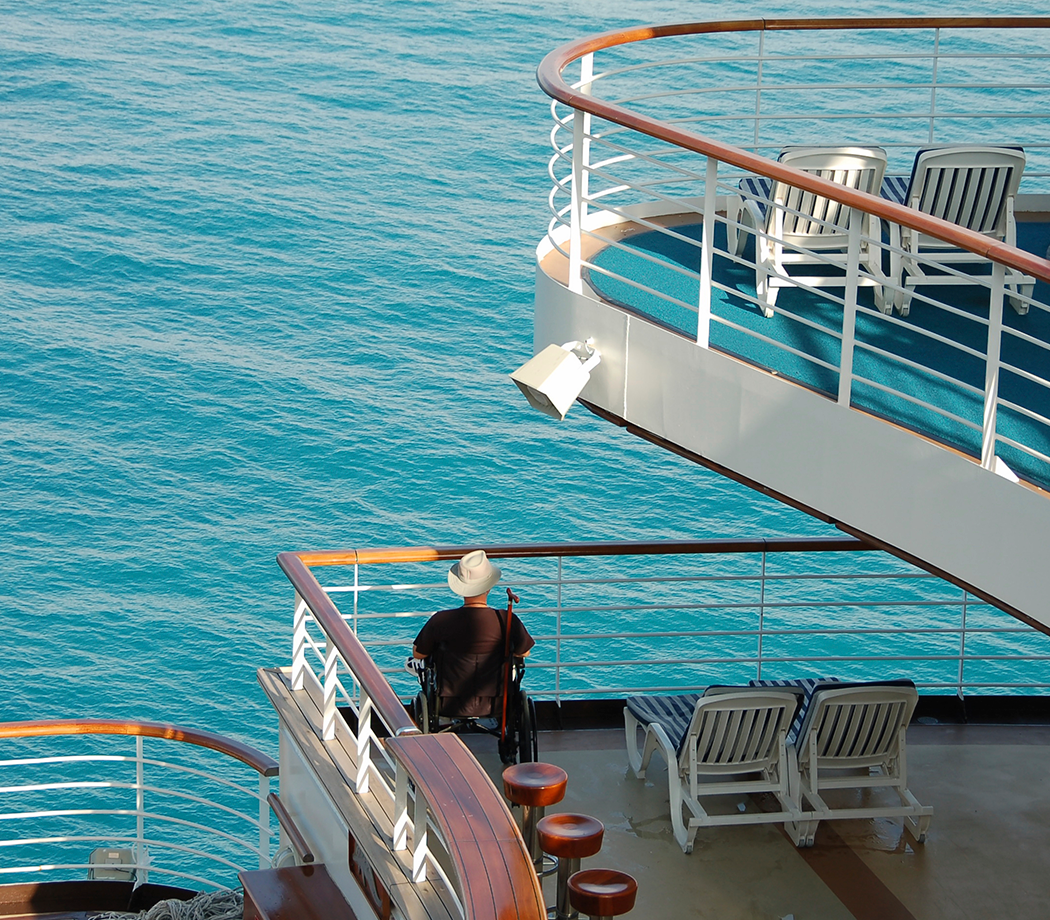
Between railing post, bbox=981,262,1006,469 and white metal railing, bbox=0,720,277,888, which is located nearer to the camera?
railing post, bbox=981,262,1006,469

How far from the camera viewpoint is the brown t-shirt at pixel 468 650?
5.50 m

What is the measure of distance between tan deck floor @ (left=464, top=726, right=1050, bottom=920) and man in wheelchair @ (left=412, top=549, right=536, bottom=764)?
0.49 metres

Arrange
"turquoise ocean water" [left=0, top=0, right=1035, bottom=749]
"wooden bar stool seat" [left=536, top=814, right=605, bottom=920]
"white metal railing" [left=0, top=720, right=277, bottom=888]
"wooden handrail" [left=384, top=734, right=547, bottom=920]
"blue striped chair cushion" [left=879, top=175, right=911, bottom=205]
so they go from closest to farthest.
Answer: "wooden handrail" [left=384, top=734, right=547, bottom=920]
"wooden bar stool seat" [left=536, top=814, right=605, bottom=920]
"blue striped chair cushion" [left=879, top=175, right=911, bottom=205]
"white metal railing" [left=0, top=720, right=277, bottom=888]
"turquoise ocean water" [left=0, top=0, right=1035, bottom=749]

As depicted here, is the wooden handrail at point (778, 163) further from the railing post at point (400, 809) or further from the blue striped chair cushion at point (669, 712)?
the blue striped chair cushion at point (669, 712)

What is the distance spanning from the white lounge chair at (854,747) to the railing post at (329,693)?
1.96 meters

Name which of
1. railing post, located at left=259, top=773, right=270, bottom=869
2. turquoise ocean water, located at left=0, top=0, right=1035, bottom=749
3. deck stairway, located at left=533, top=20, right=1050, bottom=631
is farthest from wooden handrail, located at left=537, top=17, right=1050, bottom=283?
turquoise ocean water, located at left=0, top=0, right=1035, bottom=749

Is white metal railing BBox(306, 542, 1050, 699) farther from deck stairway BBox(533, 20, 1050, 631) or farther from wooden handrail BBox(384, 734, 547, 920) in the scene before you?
wooden handrail BBox(384, 734, 547, 920)

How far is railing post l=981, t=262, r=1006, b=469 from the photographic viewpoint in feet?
12.3

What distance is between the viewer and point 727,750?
5586 millimetres

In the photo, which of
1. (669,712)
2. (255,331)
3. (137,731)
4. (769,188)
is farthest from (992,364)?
(255,331)

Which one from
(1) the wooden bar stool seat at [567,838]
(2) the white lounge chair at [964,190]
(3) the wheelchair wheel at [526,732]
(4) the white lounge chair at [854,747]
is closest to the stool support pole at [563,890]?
(1) the wooden bar stool seat at [567,838]

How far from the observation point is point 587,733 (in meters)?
6.48

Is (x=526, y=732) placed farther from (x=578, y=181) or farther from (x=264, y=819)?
(x=578, y=181)

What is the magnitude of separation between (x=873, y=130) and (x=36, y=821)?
32.2 m
